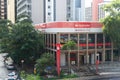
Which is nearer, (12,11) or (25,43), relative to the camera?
(25,43)

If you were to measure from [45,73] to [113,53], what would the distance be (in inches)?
583

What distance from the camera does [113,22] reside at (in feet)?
176

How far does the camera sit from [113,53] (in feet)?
191

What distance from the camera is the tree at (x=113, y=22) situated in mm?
53438

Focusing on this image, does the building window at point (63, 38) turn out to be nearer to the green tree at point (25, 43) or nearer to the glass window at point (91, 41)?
the glass window at point (91, 41)

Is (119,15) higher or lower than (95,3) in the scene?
lower

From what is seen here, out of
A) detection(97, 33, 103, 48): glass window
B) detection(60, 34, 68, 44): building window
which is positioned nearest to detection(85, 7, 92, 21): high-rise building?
detection(97, 33, 103, 48): glass window

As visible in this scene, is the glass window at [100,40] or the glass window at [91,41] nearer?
the glass window at [91,41]

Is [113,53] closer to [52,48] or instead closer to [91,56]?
[91,56]

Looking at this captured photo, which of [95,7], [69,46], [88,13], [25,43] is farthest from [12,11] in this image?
[69,46]

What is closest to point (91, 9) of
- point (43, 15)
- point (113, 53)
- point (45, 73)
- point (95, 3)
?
point (95, 3)

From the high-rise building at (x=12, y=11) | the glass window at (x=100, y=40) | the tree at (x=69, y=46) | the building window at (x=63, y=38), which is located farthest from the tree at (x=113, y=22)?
the high-rise building at (x=12, y=11)

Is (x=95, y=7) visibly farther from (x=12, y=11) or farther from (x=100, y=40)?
(x=100, y=40)

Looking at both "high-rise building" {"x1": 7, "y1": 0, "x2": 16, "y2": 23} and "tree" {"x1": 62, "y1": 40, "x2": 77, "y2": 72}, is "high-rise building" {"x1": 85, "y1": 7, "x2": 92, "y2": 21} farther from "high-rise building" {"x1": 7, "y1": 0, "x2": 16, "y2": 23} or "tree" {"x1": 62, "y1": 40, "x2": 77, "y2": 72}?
"tree" {"x1": 62, "y1": 40, "x2": 77, "y2": 72}
